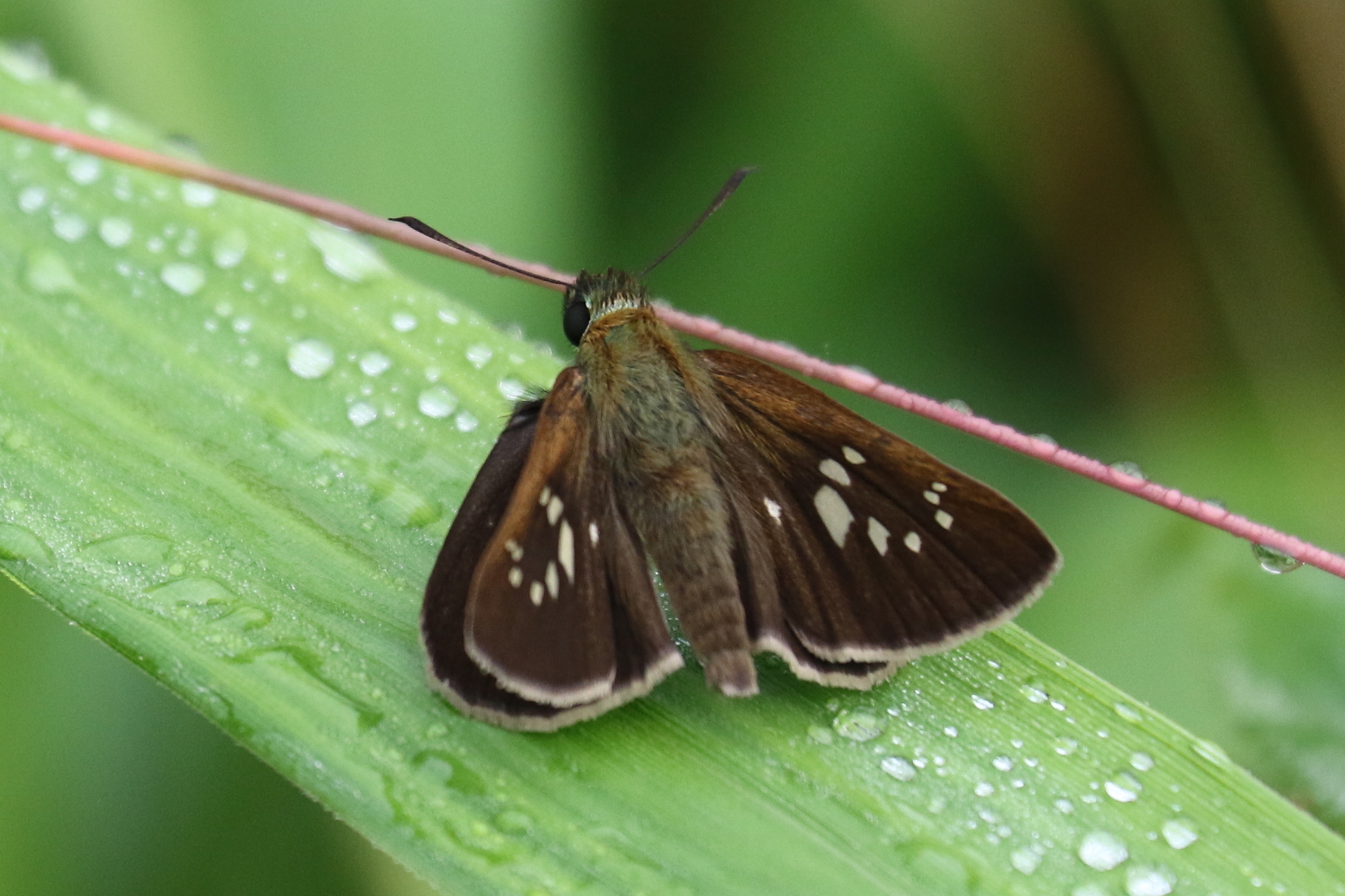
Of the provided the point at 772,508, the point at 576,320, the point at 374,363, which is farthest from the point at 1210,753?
the point at 374,363

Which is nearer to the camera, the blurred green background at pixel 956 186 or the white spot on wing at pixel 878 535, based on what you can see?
the white spot on wing at pixel 878 535

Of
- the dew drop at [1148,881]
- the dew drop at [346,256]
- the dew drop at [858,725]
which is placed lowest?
the dew drop at [346,256]

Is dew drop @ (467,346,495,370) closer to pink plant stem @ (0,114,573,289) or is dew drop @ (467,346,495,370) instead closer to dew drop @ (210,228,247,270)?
pink plant stem @ (0,114,573,289)

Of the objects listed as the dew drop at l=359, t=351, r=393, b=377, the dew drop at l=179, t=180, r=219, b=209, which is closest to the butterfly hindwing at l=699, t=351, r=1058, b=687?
the dew drop at l=359, t=351, r=393, b=377

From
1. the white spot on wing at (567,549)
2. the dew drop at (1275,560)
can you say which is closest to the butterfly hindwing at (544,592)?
the white spot on wing at (567,549)

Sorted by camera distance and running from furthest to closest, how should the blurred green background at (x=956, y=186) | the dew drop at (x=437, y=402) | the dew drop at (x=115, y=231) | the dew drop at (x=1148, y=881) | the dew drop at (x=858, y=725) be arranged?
the blurred green background at (x=956, y=186) → the dew drop at (x=115, y=231) → the dew drop at (x=437, y=402) → the dew drop at (x=858, y=725) → the dew drop at (x=1148, y=881)

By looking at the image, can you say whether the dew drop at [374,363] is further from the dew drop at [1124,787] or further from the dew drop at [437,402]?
the dew drop at [1124,787]

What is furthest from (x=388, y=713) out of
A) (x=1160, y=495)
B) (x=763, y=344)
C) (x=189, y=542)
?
(x=1160, y=495)
